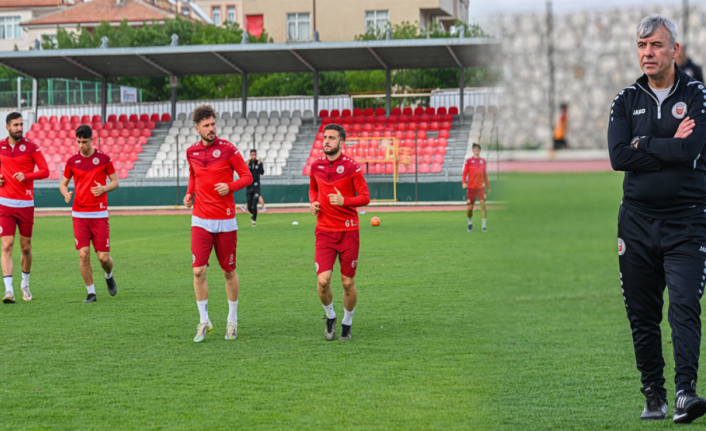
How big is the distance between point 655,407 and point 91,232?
6.55 m

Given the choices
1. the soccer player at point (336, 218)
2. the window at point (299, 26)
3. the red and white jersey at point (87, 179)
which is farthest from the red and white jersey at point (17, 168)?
the window at point (299, 26)

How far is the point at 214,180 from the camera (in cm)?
672

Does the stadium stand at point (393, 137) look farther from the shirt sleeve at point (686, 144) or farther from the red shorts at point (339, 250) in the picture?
the shirt sleeve at point (686, 144)

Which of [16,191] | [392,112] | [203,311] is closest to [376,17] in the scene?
[392,112]

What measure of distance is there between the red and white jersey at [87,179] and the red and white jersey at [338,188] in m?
3.10

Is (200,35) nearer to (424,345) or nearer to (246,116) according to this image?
(246,116)

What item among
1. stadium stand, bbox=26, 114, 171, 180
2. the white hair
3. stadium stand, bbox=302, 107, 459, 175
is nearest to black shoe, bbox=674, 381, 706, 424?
the white hair

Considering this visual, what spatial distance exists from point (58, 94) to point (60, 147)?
8843mm

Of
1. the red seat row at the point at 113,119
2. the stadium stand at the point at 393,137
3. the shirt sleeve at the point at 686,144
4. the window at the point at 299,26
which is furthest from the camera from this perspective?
the window at the point at 299,26

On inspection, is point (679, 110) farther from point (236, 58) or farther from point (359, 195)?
point (236, 58)

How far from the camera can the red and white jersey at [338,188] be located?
6.64m

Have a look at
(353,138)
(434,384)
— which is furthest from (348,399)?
(353,138)

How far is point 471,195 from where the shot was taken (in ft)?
→ 57.8

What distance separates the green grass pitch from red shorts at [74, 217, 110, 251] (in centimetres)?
67
